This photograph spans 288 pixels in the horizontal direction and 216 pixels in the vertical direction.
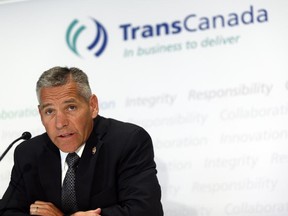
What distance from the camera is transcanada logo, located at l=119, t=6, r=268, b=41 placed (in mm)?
4301

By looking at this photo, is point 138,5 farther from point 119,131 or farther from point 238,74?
point 119,131

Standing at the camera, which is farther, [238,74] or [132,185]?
[238,74]

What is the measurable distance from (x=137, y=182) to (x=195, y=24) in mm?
2089

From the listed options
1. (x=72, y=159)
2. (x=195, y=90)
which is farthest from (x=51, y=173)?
(x=195, y=90)

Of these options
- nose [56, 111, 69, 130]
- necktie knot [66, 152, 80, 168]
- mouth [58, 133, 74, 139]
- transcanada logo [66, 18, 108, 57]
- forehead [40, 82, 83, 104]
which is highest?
transcanada logo [66, 18, 108, 57]

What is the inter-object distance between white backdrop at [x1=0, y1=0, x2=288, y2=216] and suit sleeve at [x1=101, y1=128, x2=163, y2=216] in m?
1.48

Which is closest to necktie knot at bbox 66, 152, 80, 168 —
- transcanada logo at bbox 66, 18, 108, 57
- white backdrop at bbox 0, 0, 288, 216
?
white backdrop at bbox 0, 0, 288, 216

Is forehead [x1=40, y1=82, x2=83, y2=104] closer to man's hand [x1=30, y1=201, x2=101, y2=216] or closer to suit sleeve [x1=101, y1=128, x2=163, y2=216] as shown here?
suit sleeve [x1=101, y1=128, x2=163, y2=216]

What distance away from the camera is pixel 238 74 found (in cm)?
428

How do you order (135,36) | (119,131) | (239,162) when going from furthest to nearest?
1. (135,36)
2. (239,162)
3. (119,131)

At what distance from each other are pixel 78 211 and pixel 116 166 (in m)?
0.32

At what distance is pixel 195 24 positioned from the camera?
4.44 meters

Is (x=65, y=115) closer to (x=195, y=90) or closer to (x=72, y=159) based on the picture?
(x=72, y=159)

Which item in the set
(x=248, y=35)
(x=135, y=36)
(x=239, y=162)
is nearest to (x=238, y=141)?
(x=239, y=162)
